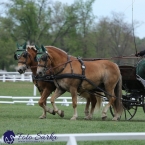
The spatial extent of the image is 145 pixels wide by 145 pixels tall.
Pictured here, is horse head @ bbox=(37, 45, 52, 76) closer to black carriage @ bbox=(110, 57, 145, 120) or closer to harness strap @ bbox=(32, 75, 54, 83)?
harness strap @ bbox=(32, 75, 54, 83)

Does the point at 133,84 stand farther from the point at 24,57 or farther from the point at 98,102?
the point at 24,57

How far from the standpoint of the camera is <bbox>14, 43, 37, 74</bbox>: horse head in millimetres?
12742

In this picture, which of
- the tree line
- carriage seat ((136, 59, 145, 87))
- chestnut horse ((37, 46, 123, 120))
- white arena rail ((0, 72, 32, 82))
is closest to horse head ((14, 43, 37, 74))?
chestnut horse ((37, 46, 123, 120))

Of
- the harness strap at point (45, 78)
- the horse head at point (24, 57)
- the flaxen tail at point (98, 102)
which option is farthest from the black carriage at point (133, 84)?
the horse head at point (24, 57)

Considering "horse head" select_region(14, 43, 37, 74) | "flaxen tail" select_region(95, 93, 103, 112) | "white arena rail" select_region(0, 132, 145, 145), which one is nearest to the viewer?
"white arena rail" select_region(0, 132, 145, 145)

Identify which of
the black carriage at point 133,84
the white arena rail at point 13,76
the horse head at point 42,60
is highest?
the horse head at point 42,60

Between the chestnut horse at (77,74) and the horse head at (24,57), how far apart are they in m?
0.58

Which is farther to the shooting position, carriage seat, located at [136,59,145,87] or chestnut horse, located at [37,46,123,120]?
carriage seat, located at [136,59,145,87]

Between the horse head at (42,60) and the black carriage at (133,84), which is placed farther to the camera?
the black carriage at (133,84)

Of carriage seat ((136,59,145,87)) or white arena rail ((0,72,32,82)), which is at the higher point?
carriage seat ((136,59,145,87))

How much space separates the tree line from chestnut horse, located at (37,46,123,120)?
4051cm

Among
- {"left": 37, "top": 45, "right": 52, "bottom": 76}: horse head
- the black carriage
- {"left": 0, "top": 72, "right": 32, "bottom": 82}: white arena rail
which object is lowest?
{"left": 0, "top": 72, "right": 32, "bottom": 82}: white arena rail

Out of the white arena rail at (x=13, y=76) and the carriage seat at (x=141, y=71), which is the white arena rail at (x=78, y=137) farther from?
the white arena rail at (x=13, y=76)

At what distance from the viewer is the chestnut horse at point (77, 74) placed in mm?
12273
